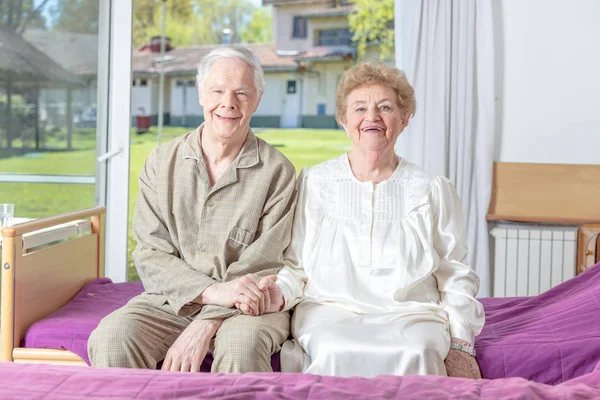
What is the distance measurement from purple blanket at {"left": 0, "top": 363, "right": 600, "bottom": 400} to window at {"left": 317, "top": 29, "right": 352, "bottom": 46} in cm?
395

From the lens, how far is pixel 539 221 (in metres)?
3.99

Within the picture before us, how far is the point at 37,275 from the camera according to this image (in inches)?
101

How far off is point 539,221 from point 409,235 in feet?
6.10

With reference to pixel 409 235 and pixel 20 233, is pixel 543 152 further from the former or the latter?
pixel 20 233

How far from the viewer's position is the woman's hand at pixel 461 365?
2.13 m

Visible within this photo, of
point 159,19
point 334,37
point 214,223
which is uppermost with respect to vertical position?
point 159,19

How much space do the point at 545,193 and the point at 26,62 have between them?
281 centimetres

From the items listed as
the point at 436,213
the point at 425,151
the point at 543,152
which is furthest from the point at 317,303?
the point at 543,152

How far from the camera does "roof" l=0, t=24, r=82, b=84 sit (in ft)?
12.9

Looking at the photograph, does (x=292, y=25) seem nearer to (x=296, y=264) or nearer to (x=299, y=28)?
(x=299, y=28)

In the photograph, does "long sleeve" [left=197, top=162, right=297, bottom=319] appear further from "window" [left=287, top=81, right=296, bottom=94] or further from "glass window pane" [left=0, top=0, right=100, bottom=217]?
"window" [left=287, top=81, right=296, bottom=94]

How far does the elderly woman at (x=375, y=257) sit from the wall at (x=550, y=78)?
1702 millimetres

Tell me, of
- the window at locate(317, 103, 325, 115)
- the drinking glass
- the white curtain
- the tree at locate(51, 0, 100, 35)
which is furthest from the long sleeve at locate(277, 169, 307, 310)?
the window at locate(317, 103, 325, 115)

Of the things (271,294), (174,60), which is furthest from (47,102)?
(271,294)
